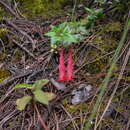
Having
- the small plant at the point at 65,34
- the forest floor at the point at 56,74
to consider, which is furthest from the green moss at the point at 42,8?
the small plant at the point at 65,34

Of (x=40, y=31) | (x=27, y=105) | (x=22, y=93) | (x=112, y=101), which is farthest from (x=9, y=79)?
(x=112, y=101)

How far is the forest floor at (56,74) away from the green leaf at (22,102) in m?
0.06

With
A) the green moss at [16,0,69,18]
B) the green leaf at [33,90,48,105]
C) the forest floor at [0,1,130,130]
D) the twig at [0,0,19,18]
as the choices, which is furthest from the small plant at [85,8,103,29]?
the green leaf at [33,90,48,105]

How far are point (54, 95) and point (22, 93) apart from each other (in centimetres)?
29

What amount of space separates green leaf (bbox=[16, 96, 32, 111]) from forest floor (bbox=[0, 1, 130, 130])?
0.06m

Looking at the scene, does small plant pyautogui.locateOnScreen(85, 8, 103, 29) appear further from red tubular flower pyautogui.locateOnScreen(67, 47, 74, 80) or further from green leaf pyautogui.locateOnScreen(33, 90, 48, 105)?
green leaf pyautogui.locateOnScreen(33, 90, 48, 105)

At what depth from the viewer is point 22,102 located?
173cm

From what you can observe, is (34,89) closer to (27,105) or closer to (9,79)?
(27,105)

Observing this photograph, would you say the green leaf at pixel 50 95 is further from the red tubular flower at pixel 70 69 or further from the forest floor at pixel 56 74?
the red tubular flower at pixel 70 69

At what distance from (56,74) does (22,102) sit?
433 millimetres

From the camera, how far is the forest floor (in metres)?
1.73

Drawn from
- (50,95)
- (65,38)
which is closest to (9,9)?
(65,38)

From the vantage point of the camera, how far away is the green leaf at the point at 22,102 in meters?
1.70

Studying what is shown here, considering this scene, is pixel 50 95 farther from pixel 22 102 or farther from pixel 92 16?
pixel 92 16
